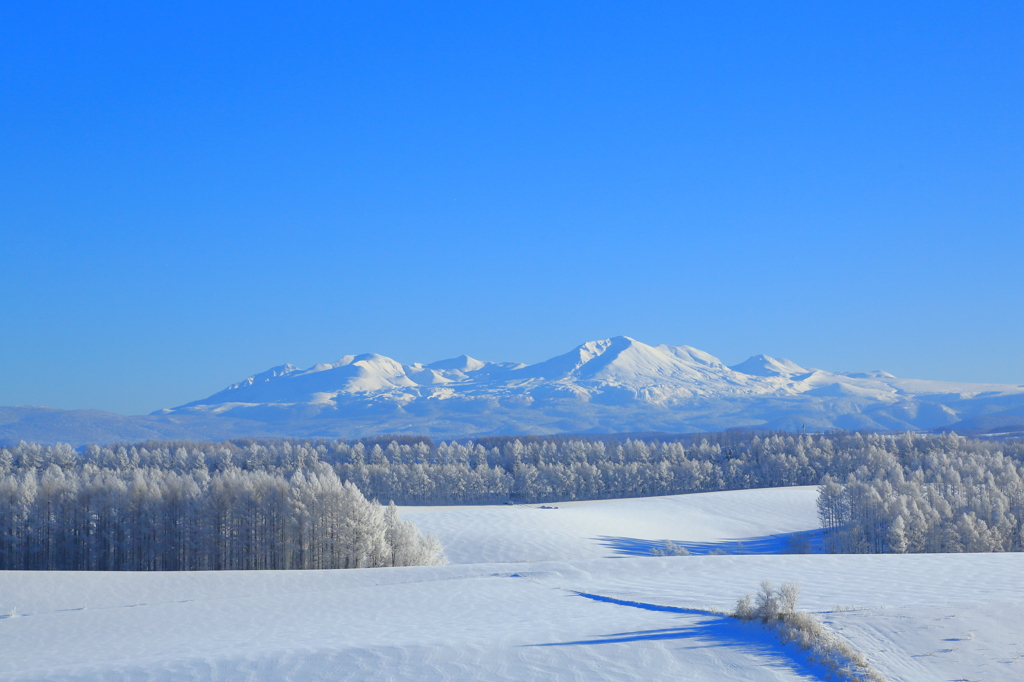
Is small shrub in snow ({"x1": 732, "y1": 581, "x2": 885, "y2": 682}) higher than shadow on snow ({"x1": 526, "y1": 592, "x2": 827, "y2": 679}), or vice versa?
small shrub in snow ({"x1": 732, "y1": 581, "x2": 885, "y2": 682})

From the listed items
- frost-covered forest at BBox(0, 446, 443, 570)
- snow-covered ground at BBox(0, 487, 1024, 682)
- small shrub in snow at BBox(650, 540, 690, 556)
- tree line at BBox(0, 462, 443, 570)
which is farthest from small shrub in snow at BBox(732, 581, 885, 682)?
small shrub in snow at BBox(650, 540, 690, 556)

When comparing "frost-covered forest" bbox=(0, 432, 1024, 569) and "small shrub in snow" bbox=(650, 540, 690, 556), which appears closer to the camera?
"frost-covered forest" bbox=(0, 432, 1024, 569)

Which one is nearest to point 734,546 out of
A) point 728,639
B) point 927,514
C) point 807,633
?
point 927,514

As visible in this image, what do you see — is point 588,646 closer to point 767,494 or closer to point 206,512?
point 206,512

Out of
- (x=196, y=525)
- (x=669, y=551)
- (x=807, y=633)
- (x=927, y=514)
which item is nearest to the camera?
(x=807, y=633)

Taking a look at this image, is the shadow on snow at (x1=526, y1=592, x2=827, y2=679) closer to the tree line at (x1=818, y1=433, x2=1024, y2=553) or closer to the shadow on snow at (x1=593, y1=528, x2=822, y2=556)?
the shadow on snow at (x1=593, y1=528, x2=822, y2=556)

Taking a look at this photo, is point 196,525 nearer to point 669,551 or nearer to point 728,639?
point 669,551

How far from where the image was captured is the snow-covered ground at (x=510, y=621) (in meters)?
16.0

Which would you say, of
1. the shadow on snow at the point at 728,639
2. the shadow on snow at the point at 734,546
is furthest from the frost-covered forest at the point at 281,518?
the shadow on snow at the point at 728,639

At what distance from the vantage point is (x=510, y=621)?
21.3m

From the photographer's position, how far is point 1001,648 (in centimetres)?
1683

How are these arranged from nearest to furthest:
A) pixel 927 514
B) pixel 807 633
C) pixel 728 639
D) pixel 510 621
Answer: pixel 807 633, pixel 728 639, pixel 510 621, pixel 927 514

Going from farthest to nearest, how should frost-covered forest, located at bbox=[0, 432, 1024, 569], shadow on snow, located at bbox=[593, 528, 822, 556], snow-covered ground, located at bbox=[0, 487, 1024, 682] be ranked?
shadow on snow, located at bbox=[593, 528, 822, 556] < frost-covered forest, located at bbox=[0, 432, 1024, 569] < snow-covered ground, located at bbox=[0, 487, 1024, 682]

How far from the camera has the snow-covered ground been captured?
16.0 meters
